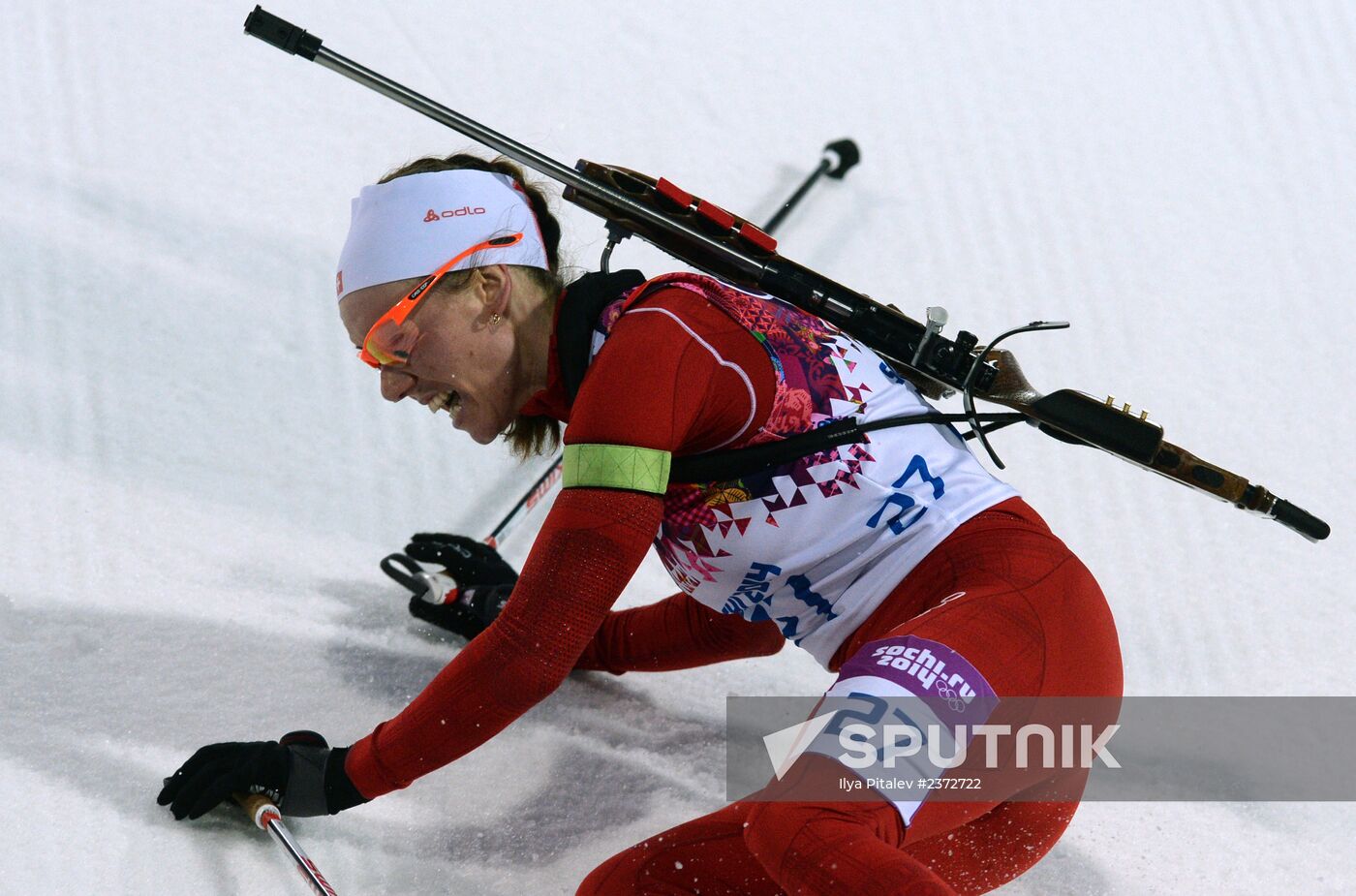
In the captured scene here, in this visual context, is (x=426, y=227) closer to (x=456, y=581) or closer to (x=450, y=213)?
(x=450, y=213)

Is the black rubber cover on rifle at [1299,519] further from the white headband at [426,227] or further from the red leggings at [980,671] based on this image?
the white headband at [426,227]

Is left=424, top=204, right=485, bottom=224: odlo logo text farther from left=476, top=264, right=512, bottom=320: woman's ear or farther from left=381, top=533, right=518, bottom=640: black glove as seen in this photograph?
left=381, top=533, right=518, bottom=640: black glove

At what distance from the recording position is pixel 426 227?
124cm

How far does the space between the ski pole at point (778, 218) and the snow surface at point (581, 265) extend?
4cm

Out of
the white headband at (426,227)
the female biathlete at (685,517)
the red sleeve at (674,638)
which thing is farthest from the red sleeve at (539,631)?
the red sleeve at (674,638)

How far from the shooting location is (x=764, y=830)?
1078mm

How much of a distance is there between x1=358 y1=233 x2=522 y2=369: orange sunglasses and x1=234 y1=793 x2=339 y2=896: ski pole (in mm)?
440

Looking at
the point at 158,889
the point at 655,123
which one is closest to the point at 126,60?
the point at 655,123

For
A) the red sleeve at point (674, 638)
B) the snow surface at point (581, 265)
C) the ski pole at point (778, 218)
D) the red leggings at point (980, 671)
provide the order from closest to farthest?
the red leggings at point (980, 671)
the snow surface at point (581, 265)
the red sleeve at point (674, 638)
the ski pole at point (778, 218)

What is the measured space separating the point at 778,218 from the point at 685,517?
142 cm

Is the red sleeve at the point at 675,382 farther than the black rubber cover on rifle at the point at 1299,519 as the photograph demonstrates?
No

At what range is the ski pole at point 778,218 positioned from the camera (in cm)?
199

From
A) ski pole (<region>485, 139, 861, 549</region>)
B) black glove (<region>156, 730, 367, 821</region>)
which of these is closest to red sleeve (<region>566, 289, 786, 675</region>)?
black glove (<region>156, 730, 367, 821</region>)

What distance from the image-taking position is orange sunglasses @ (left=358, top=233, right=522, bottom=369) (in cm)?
123
